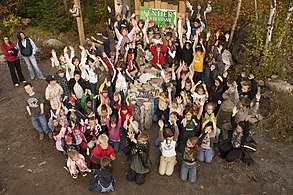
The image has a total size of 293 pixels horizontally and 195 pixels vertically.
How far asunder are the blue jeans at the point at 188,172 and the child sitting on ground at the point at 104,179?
168cm

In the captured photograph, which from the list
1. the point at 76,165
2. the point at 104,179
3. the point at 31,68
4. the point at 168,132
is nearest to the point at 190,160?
the point at 168,132

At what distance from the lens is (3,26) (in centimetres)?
1384

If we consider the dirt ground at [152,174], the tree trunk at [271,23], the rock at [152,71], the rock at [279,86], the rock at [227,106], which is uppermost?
the tree trunk at [271,23]

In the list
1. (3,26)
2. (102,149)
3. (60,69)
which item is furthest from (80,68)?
(3,26)

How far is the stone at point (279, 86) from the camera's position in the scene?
366 inches

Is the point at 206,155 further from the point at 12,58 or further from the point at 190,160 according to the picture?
the point at 12,58

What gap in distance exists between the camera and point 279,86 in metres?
9.40

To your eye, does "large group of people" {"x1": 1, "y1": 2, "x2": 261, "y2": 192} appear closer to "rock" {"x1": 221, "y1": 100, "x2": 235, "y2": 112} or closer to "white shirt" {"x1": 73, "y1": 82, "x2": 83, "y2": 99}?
"white shirt" {"x1": 73, "y1": 82, "x2": 83, "y2": 99}

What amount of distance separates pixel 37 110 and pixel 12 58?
128 inches

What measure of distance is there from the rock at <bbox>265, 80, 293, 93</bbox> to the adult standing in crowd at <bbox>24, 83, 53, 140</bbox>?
737 centimetres

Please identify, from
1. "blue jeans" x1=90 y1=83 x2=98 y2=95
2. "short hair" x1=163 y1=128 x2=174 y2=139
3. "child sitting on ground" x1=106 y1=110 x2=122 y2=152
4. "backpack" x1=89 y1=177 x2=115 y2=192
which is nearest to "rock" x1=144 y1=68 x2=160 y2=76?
"blue jeans" x1=90 y1=83 x2=98 y2=95

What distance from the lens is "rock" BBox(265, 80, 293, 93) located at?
9.29 m

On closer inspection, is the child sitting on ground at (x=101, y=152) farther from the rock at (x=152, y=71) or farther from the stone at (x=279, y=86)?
the stone at (x=279, y=86)

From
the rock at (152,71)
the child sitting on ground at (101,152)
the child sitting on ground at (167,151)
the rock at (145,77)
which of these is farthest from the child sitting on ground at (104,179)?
the rock at (152,71)
